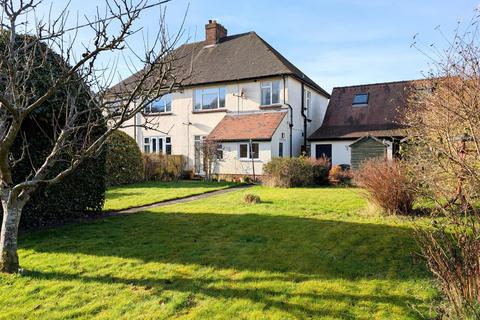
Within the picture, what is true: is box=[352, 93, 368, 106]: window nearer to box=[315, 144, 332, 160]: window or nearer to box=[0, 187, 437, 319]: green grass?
box=[315, 144, 332, 160]: window

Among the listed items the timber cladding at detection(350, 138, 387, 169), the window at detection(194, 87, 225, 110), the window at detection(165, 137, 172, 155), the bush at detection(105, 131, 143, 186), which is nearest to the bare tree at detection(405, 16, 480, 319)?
the timber cladding at detection(350, 138, 387, 169)

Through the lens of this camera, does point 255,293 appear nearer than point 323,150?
Yes

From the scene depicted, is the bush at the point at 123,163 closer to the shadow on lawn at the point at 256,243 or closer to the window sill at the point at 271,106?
the window sill at the point at 271,106

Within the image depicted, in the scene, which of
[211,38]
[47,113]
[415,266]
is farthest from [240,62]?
A: [415,266]

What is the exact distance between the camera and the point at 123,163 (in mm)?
18734

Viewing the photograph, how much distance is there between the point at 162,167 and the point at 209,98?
19.0ft

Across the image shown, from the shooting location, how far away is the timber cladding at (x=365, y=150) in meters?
18.6

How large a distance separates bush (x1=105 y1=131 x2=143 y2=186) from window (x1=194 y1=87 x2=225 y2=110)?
6442mm

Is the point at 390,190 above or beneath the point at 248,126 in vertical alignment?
beneath

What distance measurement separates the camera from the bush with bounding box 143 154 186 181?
2098 cm

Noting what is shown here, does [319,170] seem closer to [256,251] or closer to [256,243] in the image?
[256,243]

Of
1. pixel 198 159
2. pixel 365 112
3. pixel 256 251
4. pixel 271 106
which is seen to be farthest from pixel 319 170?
pixel 256 251

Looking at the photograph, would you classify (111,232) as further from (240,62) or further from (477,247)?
(240,62)

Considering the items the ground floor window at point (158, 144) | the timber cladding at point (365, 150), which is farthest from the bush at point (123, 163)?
the timber cladding at point (365, 150)
